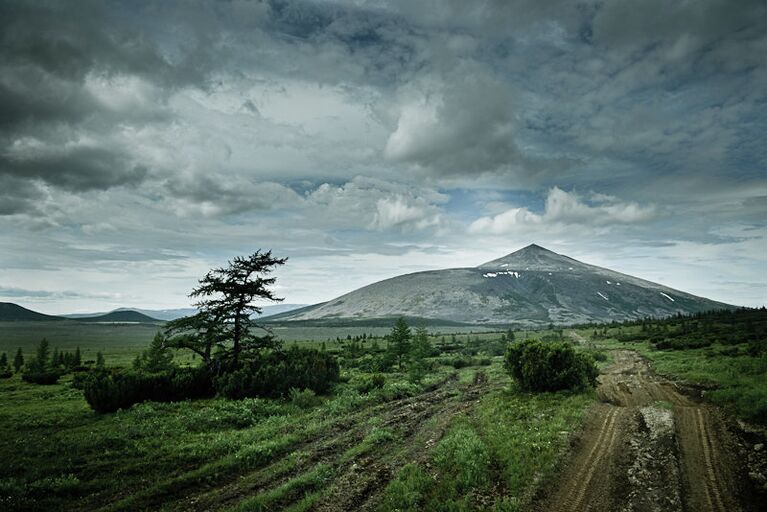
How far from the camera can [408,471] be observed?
15641 mm

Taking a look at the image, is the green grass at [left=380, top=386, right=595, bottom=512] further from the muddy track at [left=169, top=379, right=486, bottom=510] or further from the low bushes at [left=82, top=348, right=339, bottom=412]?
the low bushes at [left=82, top=348, right=339, bottom=412]

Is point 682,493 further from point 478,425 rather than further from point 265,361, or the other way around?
point 265,361

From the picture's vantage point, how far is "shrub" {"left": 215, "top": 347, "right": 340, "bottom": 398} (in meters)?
34.1

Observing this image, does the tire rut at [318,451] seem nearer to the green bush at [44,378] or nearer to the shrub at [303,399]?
the shrub at [303,399]

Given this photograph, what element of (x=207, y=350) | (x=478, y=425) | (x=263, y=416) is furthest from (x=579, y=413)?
(x=207, y=350)

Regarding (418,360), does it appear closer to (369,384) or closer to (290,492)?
(369,384)

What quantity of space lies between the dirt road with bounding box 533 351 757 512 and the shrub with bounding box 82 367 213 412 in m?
30.2

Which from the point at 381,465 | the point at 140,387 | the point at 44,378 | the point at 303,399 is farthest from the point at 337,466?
the point at 44,378

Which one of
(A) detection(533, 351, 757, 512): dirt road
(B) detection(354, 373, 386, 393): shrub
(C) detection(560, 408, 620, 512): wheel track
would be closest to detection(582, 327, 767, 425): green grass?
(A) detection(533, 351, 757, 512): dirt road

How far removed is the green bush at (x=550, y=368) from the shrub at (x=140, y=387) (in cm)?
2706

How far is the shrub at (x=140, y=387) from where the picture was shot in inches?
1145

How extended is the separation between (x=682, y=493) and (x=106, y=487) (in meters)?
21.2

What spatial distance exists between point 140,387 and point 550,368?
3215 cm

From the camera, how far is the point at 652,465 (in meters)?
14.5
